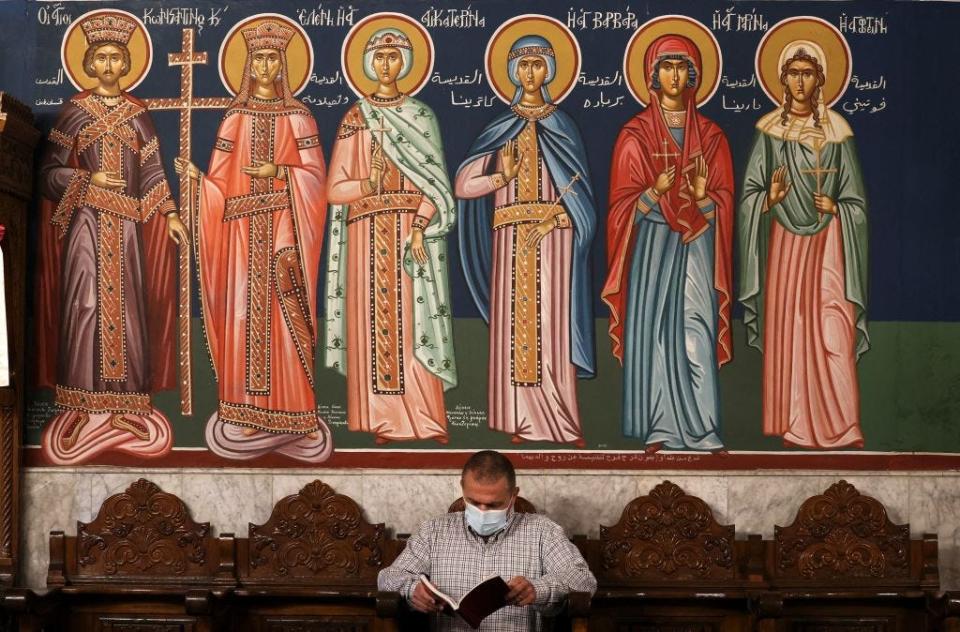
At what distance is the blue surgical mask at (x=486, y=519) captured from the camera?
409 centimetres

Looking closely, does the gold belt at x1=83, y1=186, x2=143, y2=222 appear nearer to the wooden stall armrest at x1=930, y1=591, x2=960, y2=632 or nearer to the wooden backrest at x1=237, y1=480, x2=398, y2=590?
the wooden backrest at x1=237, y1=480, x2=398, y2=590

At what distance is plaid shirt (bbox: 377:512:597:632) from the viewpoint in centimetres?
404

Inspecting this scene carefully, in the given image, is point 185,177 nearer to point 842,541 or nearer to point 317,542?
point 317,542

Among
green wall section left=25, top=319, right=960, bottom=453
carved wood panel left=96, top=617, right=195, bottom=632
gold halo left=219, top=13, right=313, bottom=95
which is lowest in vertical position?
carved wood panel left=96, top=617, right=195, bottom=632

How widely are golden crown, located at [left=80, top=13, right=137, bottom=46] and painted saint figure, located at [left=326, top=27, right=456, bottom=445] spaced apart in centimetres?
116

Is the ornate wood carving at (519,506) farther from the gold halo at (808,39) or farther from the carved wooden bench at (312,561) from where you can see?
the gold halo at (808,39)

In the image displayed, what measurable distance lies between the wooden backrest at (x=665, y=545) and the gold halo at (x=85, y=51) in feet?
10.2

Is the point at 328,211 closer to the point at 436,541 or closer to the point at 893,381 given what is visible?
the point at 436,541

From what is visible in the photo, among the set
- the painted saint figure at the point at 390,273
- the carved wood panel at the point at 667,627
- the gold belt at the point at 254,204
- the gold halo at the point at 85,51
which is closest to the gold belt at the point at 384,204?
the painted saint figure at the point at 390,273

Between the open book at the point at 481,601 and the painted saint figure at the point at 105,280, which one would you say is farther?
the painted saint figure at the point at 105,280

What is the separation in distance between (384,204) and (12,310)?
178cm

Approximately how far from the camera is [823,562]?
15.4 feet

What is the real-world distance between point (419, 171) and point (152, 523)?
2086 millimetres

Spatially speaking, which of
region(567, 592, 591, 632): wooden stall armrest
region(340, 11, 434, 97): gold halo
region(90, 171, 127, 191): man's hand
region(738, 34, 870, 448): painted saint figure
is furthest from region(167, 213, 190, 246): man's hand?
region(738, 34, 870, 448): painted saint figure
